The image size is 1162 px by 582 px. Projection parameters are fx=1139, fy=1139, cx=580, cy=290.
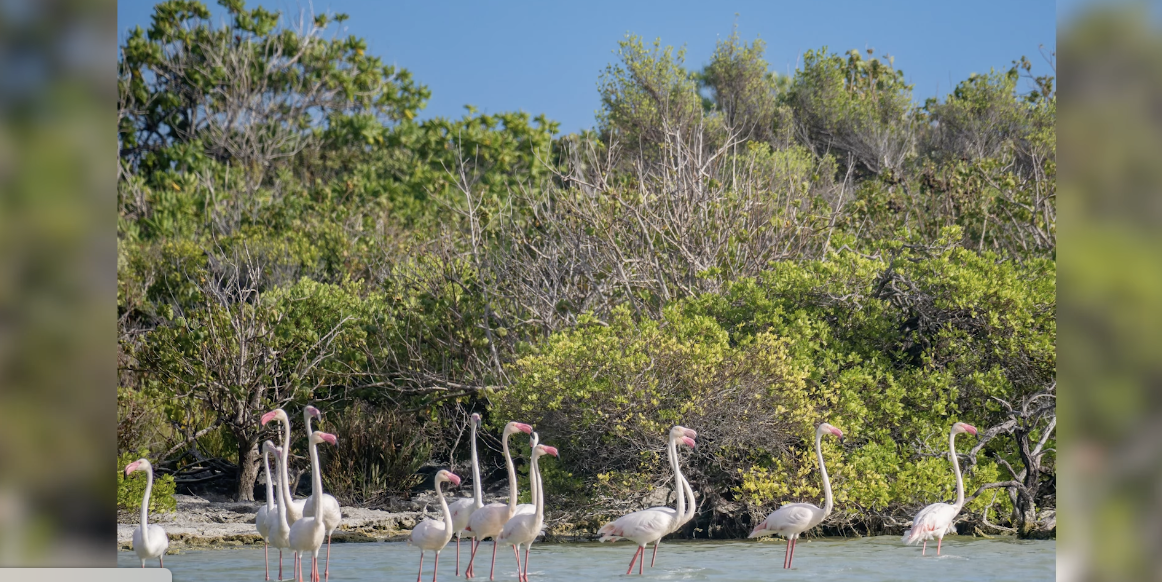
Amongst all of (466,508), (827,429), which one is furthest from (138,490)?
(827,429)

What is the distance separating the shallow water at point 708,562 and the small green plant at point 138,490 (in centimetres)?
109

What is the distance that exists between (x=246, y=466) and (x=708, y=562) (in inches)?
217

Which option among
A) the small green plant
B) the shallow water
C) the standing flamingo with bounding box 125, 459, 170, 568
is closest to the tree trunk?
the small green plant

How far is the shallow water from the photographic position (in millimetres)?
8031

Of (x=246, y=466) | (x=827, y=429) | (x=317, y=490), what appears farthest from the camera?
(x=246, y=466)

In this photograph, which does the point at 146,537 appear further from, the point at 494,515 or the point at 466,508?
the point at 494,515

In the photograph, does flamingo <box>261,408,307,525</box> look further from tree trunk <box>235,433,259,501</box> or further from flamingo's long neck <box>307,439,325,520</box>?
tree trunk <box>235,433,259,501</box>

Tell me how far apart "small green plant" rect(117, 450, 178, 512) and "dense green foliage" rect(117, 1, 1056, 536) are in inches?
19.5

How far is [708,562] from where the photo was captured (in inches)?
344

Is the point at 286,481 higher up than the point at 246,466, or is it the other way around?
the point at 286,481

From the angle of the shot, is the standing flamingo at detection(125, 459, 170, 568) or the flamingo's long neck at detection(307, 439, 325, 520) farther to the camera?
the standing flamingo at detection(125, 459, 170, 568)

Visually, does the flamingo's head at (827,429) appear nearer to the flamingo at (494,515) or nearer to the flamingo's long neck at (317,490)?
the flamingo at (494,515)

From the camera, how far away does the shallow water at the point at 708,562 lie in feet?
26.3
